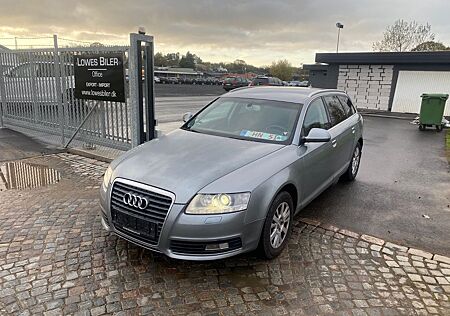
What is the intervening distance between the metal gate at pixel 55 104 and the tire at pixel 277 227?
4.10 meters

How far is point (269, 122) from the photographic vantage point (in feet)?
14.1

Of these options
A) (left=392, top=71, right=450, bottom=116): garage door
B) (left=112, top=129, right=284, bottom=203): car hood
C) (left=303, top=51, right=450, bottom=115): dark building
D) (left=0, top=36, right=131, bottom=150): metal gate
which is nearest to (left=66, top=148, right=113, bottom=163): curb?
(left=0, top=36, right=131, bottom=150): metal gate

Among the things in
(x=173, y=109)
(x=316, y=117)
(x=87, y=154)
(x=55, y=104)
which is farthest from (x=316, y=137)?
(x=173, y=109)

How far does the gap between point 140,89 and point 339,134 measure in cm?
351

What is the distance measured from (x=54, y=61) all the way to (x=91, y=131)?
1.78 m

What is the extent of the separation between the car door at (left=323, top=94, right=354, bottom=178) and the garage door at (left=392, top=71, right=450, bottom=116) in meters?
16.4

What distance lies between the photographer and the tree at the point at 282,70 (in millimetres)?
68688

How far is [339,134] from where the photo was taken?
507 centimetres

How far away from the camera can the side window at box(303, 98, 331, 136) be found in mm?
4298

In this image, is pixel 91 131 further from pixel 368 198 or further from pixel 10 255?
pixel 368 198

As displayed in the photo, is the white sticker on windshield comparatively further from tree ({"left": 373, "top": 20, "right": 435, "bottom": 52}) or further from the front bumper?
tree ({"left": 373, "top": 20, "right": 435, "bottom": 52})

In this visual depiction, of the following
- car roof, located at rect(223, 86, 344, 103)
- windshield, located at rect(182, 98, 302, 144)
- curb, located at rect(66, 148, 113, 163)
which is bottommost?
curb, located at rect(66, 148, 113, 163)

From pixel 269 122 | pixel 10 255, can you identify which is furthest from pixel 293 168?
pixel 10 255

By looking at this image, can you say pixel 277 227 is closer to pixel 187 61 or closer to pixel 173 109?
pixel 173 109
